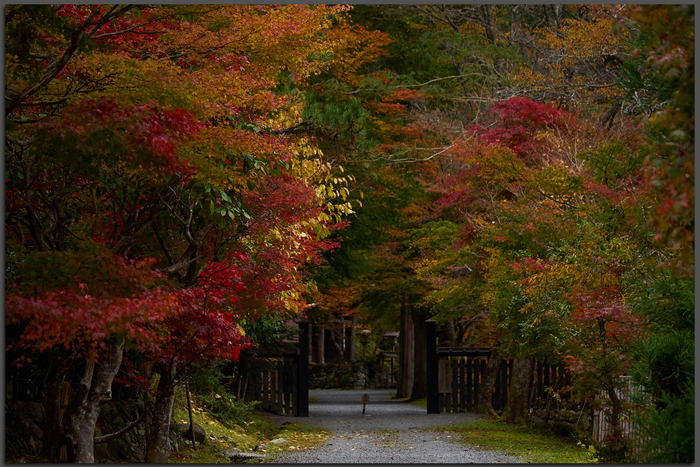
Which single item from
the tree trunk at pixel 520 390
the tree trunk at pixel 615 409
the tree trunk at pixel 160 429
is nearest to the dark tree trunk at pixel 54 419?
the tree trunk at pixel 160 429

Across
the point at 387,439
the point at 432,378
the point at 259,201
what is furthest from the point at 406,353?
the point at 259,201

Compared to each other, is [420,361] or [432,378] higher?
[420,361]

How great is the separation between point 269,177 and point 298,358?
33.3 ft

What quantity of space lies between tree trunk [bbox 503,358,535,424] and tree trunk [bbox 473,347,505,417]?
2.17 m

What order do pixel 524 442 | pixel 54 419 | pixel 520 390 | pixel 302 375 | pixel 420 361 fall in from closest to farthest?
pixel 54 419 < pixel 524 442 < pixel 520 390 < pixel 302 375 < pixel 420 361

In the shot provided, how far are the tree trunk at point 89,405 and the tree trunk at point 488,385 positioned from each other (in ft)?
41.3

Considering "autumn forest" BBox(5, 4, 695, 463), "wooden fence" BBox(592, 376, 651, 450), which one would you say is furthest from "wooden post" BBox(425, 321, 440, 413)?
"wooden fence" BBox(592, 376, 651, 450)

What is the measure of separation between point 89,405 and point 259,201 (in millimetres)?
3139

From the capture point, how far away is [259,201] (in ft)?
29.6

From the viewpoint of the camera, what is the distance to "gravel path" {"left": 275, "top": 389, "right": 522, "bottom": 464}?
10.5 m

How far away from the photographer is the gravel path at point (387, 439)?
1046 centimetres

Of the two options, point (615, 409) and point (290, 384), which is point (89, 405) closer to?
point (615, 409)

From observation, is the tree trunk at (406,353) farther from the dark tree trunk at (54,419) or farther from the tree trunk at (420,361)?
the dark tree trunk at (54,419)

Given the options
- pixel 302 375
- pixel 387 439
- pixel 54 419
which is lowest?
pixel 387 439
